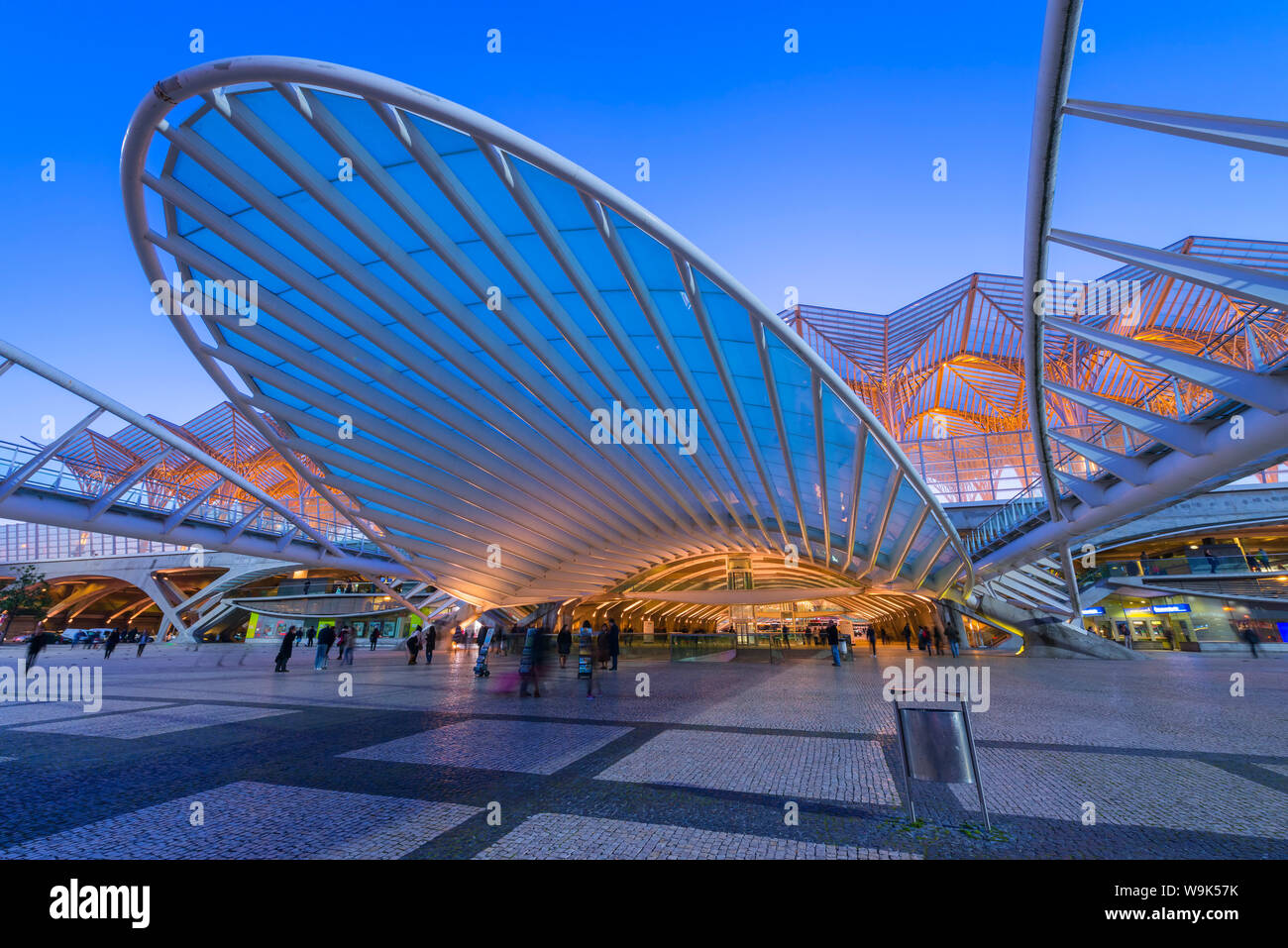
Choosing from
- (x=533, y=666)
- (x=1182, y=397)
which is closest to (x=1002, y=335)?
(x=1182, y=397)

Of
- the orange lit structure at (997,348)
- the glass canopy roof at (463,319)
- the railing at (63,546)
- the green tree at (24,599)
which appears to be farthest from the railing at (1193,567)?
the railing at (63,546)

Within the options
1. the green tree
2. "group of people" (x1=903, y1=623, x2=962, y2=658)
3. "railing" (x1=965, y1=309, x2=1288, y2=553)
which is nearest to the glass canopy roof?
"railing" (x1=965, y1=309, x2=1288, y2=553)

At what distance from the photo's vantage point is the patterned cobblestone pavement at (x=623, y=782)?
11.2 ft

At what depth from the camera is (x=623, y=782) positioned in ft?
16.0

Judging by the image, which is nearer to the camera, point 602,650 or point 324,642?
point 324,642

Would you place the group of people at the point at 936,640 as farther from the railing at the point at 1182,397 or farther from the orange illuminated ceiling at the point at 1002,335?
the orange illuminated ceiling at the point at 1002,335

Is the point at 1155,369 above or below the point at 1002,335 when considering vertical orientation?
below

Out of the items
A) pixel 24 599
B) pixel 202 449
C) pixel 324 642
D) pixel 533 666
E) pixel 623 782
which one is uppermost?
pixel 202 449

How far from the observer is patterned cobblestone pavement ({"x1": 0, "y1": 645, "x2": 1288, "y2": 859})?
11.2 feet

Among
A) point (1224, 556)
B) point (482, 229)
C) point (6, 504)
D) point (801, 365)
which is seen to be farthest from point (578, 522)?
point (1224, 556)

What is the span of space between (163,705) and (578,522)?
14160mm

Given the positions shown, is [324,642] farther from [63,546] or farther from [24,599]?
[63,546]
